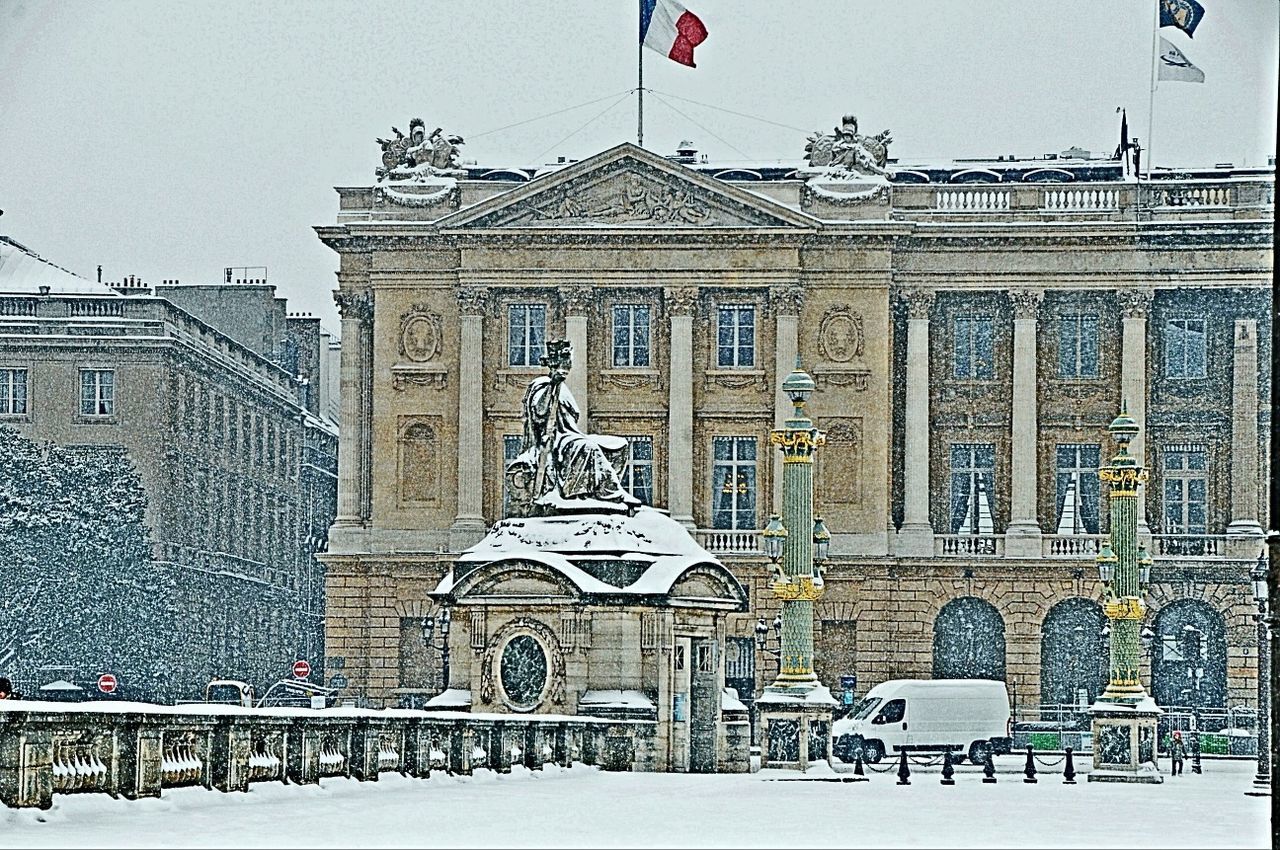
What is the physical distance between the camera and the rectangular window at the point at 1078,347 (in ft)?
268

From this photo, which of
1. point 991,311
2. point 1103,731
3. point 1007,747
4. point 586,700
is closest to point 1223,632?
point 991,311

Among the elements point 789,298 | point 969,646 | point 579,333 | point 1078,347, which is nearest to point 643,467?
point 579,333

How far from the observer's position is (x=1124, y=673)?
47.3 meters

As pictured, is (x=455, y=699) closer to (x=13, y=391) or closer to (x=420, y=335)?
(x=420, y=335)

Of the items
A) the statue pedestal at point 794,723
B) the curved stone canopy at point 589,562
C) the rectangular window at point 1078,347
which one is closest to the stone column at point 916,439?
the rectangular window at point 1078,347

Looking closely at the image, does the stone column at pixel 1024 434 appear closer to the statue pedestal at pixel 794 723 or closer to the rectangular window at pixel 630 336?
the rectangular window at pixel 630 336

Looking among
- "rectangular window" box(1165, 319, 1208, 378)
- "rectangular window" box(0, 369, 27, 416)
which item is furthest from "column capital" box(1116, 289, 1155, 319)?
"rectangular window" box(0, 369, 27, 416)

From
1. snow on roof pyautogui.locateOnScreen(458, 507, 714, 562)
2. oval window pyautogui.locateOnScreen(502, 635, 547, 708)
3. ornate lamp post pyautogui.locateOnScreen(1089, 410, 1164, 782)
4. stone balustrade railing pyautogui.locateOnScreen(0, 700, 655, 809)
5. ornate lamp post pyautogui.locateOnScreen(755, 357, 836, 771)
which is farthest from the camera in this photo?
ornate lamp post pyautogui.locateOnScreen(1089, 410, 1164, 782)

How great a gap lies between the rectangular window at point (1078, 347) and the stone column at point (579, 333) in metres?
13.2

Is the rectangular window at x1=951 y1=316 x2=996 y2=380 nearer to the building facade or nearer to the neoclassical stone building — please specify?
the neoclassical stone building

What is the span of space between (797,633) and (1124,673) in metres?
6.37

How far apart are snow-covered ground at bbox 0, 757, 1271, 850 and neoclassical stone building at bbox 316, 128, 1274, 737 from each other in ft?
156

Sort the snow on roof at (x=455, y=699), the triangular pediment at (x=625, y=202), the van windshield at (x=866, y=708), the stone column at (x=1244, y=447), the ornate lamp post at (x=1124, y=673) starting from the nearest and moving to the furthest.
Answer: the snow on roof at (x=455, y=699) < the ornate lamp post at (x=1124, y=673) < the van windshield at (x=866, y=708) < the stone column at (x=1244, y=447) < the triangular pediment at (x=625, y=202)

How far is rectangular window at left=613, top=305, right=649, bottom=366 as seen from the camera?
8194 centimetres
